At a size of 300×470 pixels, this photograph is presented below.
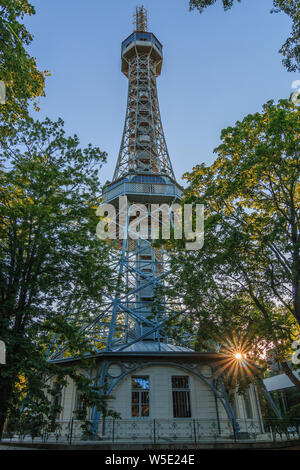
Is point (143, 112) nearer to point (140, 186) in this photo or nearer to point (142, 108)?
point (142, 108)

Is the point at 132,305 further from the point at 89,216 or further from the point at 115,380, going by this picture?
the point at 89,216

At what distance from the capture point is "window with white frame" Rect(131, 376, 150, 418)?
660 inches

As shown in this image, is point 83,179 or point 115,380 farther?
point 115,380

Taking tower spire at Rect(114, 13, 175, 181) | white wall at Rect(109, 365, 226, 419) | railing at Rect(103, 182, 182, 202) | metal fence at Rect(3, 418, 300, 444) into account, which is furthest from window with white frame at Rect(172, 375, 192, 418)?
tower spire at Rect(114, 13, 175, 181)

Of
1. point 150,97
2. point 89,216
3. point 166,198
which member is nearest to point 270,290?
point 89,216

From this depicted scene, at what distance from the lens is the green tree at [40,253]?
9.73m

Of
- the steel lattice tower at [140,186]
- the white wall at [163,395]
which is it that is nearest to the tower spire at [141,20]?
the steel lattice tower at [140,186]

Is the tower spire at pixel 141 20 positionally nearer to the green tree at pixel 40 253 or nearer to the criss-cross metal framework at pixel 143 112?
the criss-cross metal framework at pixel 143 112

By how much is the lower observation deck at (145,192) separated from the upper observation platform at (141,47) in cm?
2263

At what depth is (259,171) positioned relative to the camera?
544 inches

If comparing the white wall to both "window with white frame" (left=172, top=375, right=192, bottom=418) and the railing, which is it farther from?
the railing

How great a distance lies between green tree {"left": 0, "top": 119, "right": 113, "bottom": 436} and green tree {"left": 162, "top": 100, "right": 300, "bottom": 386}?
4865 millimetres

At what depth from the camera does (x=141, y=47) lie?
41.3 meters
